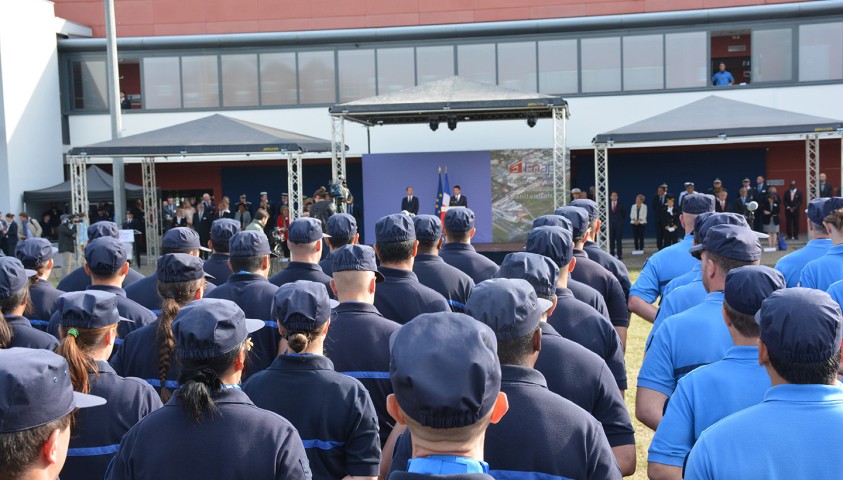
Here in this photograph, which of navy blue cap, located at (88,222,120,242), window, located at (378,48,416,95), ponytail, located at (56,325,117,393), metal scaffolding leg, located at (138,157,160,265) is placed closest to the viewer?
ponytail, located at (56,325,117,393)

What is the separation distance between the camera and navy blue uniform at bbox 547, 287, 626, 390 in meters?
4.28

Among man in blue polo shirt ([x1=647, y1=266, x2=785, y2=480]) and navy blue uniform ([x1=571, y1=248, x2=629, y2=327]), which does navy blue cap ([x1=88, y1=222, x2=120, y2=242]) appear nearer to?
navy blue uniform ([x1=571, y1=248, x2=629, y2=327])

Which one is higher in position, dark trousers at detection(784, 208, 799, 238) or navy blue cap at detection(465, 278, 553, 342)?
navy blue cap at detection(465, 278, 553, 342)

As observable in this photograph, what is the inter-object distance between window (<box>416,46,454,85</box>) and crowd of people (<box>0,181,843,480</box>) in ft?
73.1

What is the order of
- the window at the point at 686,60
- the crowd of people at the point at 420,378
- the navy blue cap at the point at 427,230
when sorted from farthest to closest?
1. the window at the point at 686,60
2. the navy blue cap at the point at 427,230
3. the crowd of people at the point at 420,378

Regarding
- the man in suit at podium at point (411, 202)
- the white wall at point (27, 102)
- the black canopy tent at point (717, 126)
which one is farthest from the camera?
the white wall at point (27, 102)

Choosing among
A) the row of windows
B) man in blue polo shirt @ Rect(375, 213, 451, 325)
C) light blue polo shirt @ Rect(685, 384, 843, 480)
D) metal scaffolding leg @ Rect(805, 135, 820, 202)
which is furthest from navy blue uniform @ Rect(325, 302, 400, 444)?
the row of windows

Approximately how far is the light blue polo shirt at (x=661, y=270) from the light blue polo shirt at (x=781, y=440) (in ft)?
12.4

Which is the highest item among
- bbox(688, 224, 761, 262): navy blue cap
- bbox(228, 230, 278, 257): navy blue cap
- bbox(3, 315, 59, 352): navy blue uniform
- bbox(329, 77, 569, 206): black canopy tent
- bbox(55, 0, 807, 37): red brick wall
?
bbox(55, 0, 807, 37): red brick wall

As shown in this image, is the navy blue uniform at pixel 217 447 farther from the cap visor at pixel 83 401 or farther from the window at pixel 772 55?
the window at pixel 772 55

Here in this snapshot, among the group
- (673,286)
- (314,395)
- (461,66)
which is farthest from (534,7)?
(314,395)

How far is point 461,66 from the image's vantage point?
27234mm

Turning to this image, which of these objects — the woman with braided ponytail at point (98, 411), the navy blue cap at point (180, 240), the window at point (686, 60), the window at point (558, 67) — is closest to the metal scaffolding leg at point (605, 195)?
the window at point (558, 67)

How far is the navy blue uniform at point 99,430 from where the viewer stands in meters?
3.49
